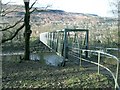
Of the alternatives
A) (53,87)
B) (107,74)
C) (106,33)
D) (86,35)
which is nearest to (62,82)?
(53,87)

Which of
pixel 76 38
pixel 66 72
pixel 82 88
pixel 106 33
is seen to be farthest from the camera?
pixel 106 33

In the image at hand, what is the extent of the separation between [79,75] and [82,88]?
2260mm

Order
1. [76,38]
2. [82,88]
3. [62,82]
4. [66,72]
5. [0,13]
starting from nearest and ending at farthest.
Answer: [82,88], [62,82], [66,72], [0,13], [76,38]

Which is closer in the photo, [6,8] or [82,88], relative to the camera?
[82,88]

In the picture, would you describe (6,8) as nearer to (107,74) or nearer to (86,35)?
(86,35)

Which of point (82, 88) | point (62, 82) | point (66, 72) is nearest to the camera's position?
point (82, 88)

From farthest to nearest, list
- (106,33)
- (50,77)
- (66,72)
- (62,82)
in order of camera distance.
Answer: (106,33) < (66,72) < (50,77) < (62,82)

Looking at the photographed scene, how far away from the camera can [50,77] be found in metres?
12.9

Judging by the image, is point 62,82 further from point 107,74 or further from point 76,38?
point 76,38

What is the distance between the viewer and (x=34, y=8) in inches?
912

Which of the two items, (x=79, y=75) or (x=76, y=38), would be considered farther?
(x=76, y=38)

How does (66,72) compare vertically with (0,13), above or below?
below

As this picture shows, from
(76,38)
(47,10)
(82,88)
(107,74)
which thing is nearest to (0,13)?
(47,10)

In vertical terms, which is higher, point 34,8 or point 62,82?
point 34,8
